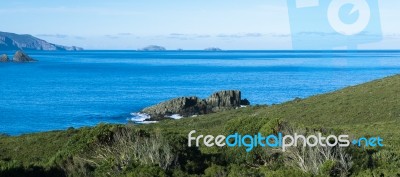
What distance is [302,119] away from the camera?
151 feet

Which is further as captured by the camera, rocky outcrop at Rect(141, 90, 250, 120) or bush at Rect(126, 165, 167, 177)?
rocky outcrop at Rect(141, 90, 250, 120)

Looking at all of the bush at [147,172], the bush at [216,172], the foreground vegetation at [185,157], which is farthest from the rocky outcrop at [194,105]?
the bush at [147,172]

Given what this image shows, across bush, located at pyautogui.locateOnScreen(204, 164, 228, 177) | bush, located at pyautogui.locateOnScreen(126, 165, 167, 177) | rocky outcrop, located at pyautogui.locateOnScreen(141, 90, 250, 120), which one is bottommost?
rocky outcrop, located at pyautogui.locateOnScreen(141, 90, 250, 120)

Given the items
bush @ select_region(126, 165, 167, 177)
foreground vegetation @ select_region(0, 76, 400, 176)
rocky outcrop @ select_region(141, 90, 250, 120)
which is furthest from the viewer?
rocky outcrop @ select_region(141, 90, 250, 120)

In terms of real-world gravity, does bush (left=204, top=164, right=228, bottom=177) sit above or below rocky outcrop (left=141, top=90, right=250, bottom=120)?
above

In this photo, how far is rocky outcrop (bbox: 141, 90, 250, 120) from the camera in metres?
69.8

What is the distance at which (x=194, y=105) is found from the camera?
71250mm

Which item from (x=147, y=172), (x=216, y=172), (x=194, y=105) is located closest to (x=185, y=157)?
(x=216, y=172)

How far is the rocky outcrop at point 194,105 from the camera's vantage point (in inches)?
2749

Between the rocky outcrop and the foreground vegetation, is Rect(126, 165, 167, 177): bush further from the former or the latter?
the rocky outcrop

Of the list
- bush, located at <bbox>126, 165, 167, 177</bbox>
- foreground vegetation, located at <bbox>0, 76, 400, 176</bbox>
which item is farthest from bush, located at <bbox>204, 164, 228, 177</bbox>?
bush, located at <bbox>126, 165, 167, 177</bbox>

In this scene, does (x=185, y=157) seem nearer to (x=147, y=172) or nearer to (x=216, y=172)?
(x=216, y=172)

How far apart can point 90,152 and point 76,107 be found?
62.2 m

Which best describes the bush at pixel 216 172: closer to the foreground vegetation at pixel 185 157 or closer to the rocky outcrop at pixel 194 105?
the foreground vegetation at pixel 185 157
